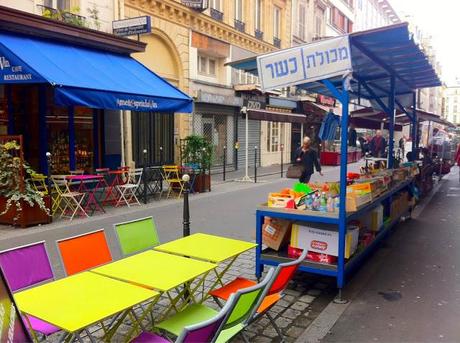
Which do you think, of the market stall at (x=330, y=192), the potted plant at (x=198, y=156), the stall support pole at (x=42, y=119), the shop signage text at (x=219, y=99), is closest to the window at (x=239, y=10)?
the shop signage text at (x=219, y=99)

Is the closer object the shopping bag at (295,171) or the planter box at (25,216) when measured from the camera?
the planter box at (25,216)

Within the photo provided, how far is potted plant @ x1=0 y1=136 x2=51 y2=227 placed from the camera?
7.52 m

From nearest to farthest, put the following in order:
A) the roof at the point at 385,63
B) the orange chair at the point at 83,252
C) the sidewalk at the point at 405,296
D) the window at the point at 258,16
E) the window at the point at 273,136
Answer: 1. the orange chair at the point at 83,252
2. the sidewalk at the point at 405,296
3. the roof at the point at 385,63
4. the window at the point at 258,16
5. the window at the point at 273,136

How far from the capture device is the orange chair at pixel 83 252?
3.56 m

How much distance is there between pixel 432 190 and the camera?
13.8 m

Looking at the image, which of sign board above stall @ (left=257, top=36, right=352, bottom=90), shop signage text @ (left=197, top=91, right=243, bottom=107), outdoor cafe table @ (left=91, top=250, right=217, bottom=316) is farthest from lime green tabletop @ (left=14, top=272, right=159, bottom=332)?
shop signage text @ (left=197, top=91, right=243, bottom=107)

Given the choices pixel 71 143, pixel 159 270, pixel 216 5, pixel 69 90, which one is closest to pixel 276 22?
pixel 216 5

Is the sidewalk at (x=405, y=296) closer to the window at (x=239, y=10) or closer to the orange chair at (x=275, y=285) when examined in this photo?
the orange chair at (x=275, y=285)

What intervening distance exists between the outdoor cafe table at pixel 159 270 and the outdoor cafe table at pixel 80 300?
0.35 ft

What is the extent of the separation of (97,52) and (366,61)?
7036mm

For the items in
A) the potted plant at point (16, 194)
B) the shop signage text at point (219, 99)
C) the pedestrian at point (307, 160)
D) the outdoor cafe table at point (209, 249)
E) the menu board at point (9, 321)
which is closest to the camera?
the menu board at point (9, 321)

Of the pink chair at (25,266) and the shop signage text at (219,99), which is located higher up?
the shop signage text at (219,99)

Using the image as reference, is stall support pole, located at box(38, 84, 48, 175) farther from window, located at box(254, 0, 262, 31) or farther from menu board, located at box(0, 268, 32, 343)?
window, located at box(254, 0, 262, 31)

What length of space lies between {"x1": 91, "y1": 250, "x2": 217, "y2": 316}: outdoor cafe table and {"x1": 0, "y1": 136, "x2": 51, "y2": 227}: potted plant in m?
4.84
